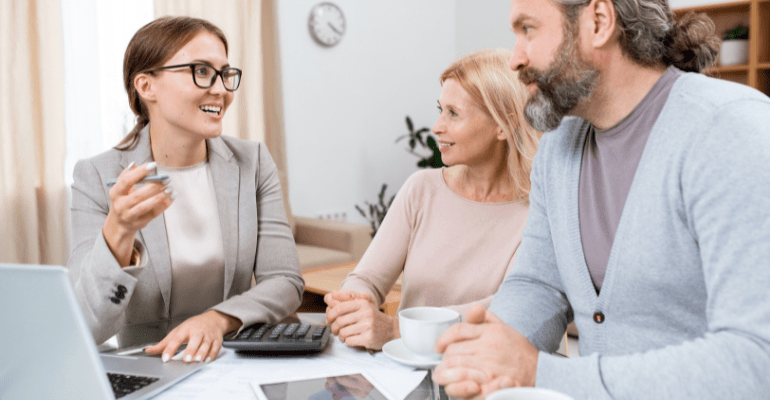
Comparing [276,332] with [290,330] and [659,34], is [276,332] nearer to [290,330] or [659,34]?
[290,330]

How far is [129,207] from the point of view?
1079 mm

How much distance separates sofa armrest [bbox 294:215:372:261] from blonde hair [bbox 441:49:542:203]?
240 cm

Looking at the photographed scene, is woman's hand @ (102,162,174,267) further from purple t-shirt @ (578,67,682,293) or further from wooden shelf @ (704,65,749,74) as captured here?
wooden shelf @ (704,65,749,74)

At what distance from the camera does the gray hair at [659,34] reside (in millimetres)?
987

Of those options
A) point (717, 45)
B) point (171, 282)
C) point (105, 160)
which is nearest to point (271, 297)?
point (171, 282)

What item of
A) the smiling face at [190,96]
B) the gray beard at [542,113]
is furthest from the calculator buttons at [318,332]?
the smiling face at [190,96]

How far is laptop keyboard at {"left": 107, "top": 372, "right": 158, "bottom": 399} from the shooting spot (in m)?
0.83

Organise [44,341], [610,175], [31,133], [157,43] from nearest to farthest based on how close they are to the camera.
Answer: [44,341] < [610,175] < [157,43] < [31,133]

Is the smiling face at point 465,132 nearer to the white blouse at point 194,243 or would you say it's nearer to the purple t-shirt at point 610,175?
the purple t-shirt at point 610,175

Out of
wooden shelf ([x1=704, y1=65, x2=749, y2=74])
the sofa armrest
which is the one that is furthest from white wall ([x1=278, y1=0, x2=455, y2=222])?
wooden shelf ([x1=704, y1=65, x2=749, y2=74])

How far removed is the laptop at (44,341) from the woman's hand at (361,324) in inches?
21.2

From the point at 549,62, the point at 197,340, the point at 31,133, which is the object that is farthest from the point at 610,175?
the point at 31,133

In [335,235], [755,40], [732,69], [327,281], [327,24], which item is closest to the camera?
[327,281]

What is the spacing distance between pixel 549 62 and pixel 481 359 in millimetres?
564
